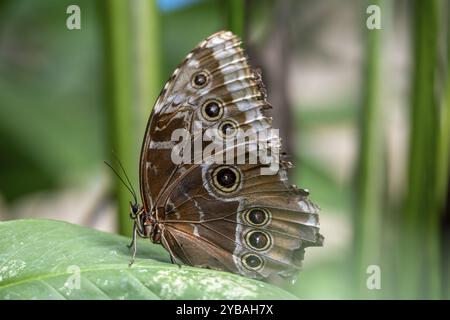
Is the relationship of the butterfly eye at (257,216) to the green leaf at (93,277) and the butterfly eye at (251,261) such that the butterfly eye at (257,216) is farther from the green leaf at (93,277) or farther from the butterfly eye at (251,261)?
the green leaf at (93,277)

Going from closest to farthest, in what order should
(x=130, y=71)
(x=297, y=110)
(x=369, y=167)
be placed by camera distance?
(x=130, y=71) < (x=369, y=167) < (x=297, y=110)

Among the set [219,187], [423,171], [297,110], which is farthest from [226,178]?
[297,110]

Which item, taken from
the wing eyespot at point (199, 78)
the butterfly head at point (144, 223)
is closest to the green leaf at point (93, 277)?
the butterfly head at point (144, 223)

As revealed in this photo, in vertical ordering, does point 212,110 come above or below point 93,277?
above

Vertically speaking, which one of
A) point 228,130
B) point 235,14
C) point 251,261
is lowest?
point 251,261

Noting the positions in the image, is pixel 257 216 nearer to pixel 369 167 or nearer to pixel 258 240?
pixel 258 240

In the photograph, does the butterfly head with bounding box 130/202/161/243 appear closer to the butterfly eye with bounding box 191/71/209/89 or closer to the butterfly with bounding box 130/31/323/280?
the butterfly with bounding box 130/31/323/280

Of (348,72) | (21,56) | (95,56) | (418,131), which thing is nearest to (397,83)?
(348,72)
